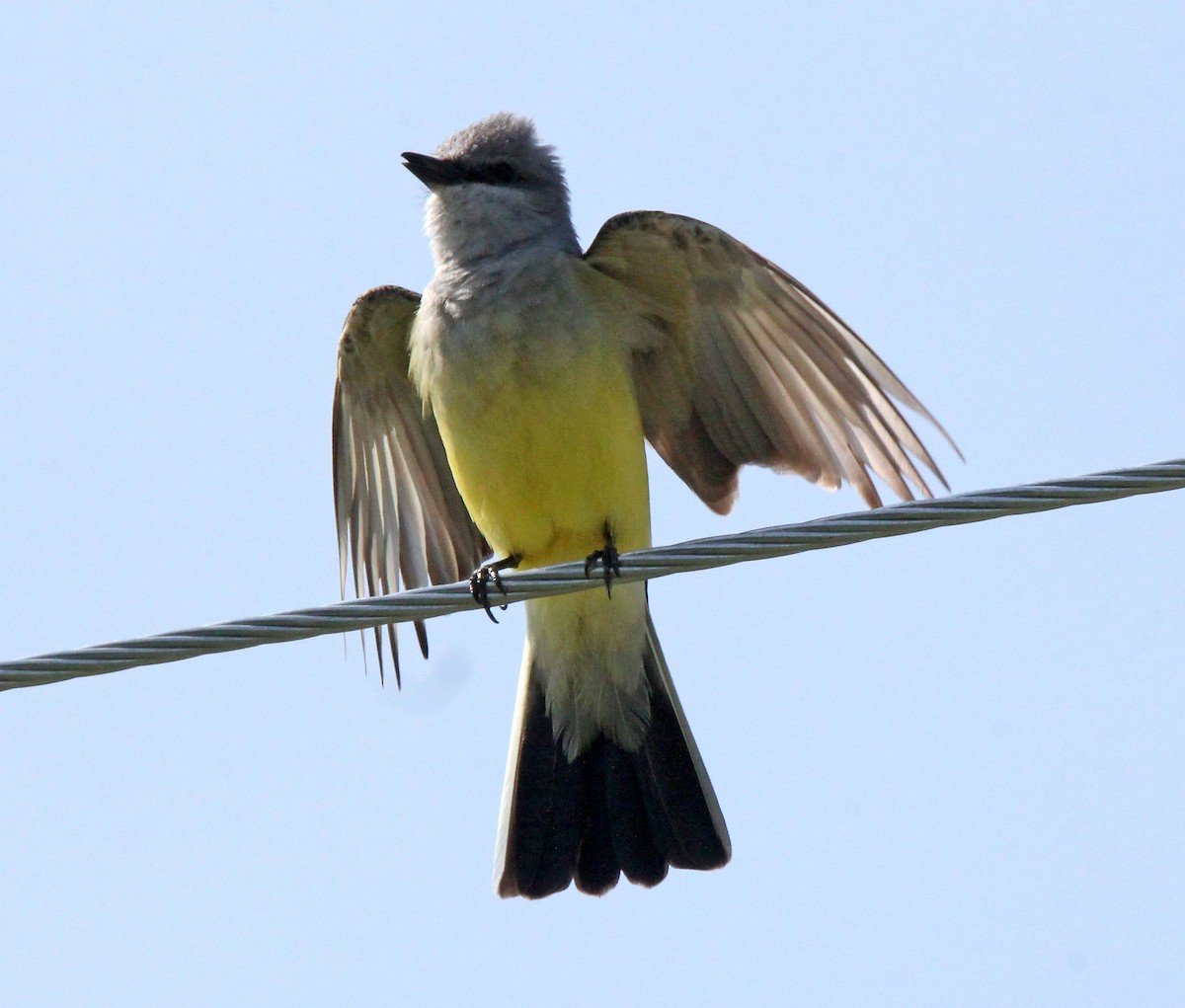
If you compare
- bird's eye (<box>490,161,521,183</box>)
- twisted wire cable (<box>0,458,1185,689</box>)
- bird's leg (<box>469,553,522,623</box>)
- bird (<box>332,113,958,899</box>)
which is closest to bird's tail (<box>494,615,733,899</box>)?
bird (<box>332,113,958,899</box>)

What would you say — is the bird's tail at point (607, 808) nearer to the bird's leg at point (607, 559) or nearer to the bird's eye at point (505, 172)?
the bird's leg at point (607, 559)

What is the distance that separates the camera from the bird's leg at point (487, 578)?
5.55m

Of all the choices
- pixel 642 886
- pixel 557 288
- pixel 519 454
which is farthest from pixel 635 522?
pixel 642 886

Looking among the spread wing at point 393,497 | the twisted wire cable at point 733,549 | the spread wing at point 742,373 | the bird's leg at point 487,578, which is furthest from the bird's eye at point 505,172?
the twisted wire cable at point 733,549

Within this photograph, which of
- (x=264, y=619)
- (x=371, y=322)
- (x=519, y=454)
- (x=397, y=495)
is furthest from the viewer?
(x=397, y=495)

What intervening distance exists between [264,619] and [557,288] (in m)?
2.52

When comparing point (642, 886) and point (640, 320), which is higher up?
point (640, 320)

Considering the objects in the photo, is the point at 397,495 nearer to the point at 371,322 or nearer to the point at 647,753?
the point at 371,322

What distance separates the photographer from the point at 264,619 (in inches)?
160

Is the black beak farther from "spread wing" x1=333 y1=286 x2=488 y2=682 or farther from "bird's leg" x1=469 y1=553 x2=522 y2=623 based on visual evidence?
"bird's leg" x1=469 y1=553 x2=522 y2=623

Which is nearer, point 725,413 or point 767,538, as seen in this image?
point 767,538

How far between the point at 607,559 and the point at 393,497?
1.92 m

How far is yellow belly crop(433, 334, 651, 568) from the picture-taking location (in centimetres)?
596

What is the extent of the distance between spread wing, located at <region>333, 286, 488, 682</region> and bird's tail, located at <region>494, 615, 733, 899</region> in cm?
88
